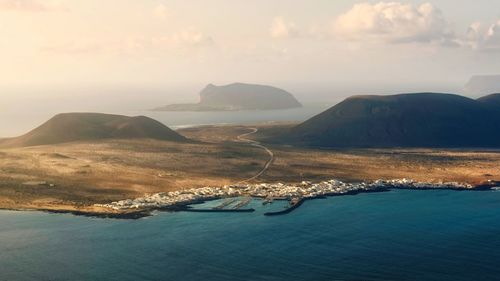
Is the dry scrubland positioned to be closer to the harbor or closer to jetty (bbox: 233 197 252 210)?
the harbor

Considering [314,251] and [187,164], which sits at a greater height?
[187,164]

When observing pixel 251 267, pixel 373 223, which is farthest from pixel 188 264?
pixel 373 223

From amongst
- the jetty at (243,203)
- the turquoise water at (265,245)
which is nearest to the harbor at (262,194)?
the jetty at (243,203)

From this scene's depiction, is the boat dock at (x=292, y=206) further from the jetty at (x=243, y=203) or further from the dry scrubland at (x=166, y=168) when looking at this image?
the dry scrubland at (x=166, y=168)

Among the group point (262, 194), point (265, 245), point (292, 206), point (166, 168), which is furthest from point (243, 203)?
point (166, 168)

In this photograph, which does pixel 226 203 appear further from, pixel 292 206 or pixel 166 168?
pixel 166 168

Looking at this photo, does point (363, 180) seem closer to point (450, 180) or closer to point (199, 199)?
point (450, 180)
